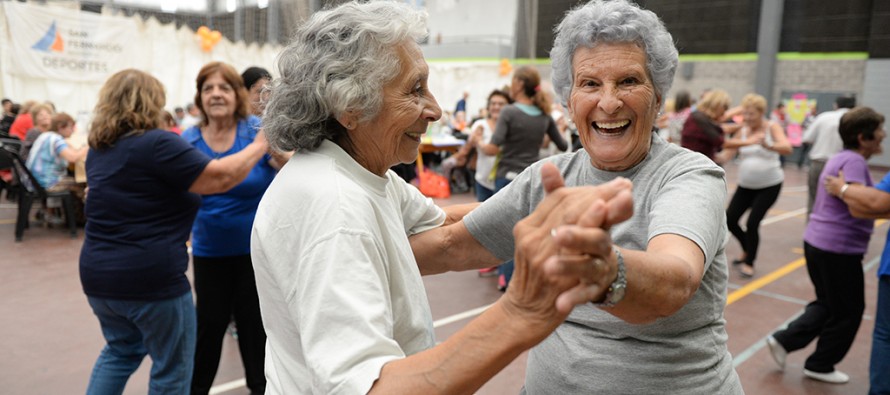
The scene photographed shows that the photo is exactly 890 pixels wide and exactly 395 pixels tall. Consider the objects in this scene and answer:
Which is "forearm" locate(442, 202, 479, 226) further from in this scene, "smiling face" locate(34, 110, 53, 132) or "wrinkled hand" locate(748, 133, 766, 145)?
"smiling face" locate(34, 110, 53, 132)

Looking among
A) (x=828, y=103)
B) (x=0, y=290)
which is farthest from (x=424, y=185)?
(x=828, y=103)

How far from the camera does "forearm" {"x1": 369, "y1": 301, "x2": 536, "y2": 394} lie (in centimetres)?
96

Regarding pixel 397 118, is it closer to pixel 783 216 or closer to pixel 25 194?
pixel 25 194

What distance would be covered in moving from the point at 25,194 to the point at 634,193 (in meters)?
8.06

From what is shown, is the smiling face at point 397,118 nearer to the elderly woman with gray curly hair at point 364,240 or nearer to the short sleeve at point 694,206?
the elderly woman with gray curly hair at point 364,240

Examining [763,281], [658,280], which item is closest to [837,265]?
[763,281]

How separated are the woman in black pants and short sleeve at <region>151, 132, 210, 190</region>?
5192 millimetres

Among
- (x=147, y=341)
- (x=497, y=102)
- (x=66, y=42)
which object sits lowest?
(x=147, y=341)

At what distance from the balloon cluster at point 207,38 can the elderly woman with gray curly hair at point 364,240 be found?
40.5 ft

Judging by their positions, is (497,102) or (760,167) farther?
(497,102)

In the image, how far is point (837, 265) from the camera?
3.75m

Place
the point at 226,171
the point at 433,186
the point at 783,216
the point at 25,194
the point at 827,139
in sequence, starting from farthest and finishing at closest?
the point at 433,186
the point at 783,216
the point at 827,139
the point at 25,194
the point at 226,171

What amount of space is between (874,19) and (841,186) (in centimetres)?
1685

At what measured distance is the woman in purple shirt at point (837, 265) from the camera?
371cm
